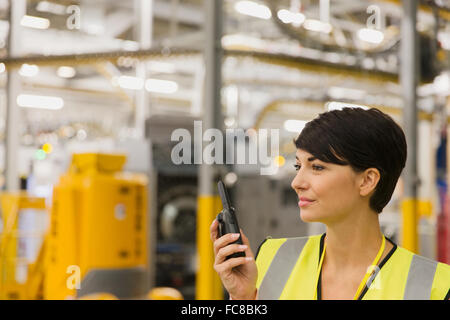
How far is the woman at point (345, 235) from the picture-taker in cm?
74

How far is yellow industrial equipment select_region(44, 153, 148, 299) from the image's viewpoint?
11.7 feet

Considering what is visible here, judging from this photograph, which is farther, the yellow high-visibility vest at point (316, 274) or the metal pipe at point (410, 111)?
the metal pipe at point (410, 111)

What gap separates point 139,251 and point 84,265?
1.42ft

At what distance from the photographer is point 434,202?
566 cm

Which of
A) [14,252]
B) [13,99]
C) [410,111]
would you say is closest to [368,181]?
[410,111]

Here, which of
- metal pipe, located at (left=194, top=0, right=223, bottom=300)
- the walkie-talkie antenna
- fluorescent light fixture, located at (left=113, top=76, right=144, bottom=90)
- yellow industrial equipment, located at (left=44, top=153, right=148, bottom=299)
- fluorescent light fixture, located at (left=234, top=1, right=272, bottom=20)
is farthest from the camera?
fluorescent light fixture, located at (left=113, top=76, right=144, bottom=90)

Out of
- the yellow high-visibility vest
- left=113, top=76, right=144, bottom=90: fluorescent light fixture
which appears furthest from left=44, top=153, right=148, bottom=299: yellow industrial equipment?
the yellow high-visibility vest

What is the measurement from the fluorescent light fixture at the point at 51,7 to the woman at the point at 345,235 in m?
1.88

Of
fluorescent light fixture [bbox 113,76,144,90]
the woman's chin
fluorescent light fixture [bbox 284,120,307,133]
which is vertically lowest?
the woman's chin

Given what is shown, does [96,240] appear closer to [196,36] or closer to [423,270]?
[196,36]

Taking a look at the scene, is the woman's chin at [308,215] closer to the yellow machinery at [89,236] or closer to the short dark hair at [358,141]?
the short dark hair at [358,141]

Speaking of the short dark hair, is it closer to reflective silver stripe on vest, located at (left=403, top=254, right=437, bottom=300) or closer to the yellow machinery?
reflective silver stripe on vest, located at (left=403, top=254, right=437, bottom=300)

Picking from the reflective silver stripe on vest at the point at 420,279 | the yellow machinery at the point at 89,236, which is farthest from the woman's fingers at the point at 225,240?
the yellow machinery at the point at 89,236

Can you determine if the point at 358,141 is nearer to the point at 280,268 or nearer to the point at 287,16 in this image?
the point at 280,268
